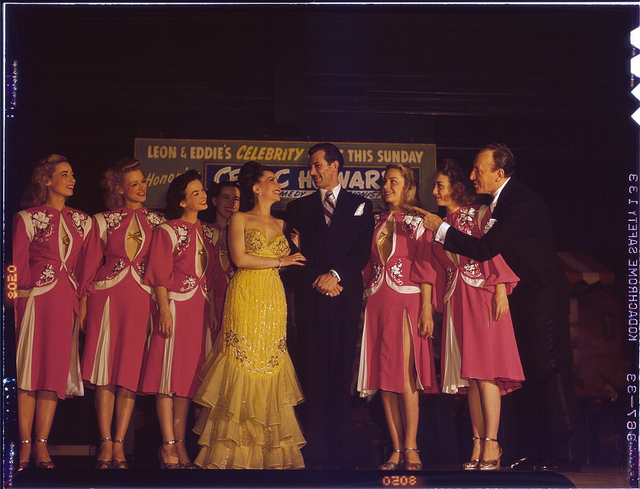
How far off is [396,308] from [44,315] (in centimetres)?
234

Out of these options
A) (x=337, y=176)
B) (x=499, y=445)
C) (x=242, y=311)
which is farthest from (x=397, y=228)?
(x=499, y=445)

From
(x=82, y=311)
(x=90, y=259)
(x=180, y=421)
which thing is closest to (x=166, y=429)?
Answer: (x=180, y=421)

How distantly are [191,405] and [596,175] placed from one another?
350 cm

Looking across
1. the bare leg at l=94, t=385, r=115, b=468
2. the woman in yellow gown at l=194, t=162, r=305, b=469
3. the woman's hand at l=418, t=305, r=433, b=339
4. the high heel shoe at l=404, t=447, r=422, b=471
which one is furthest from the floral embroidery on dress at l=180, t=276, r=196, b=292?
the high heel shoe at l=404, t=447, r=422, b=471

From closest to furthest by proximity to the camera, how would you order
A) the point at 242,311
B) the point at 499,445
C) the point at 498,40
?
the point at 242,311 → the point at 499,445 → the point at 498,40

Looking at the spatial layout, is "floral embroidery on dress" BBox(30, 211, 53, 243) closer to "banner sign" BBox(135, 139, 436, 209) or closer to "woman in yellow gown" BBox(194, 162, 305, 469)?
"banner sign" BBox(135, 139, 436, 209)

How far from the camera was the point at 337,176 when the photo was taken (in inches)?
228

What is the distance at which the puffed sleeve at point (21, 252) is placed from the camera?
550 cm

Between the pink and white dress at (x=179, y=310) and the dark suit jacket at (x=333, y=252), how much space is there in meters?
0.65

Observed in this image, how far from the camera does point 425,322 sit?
217 inches

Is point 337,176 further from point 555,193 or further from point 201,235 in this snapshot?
point 555,193

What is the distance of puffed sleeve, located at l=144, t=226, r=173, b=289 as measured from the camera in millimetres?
5516

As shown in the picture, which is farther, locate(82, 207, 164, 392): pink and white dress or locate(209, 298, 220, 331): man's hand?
locate(209, 298, 220, 331): man's hand

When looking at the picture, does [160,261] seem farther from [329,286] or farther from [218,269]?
[329,286]
